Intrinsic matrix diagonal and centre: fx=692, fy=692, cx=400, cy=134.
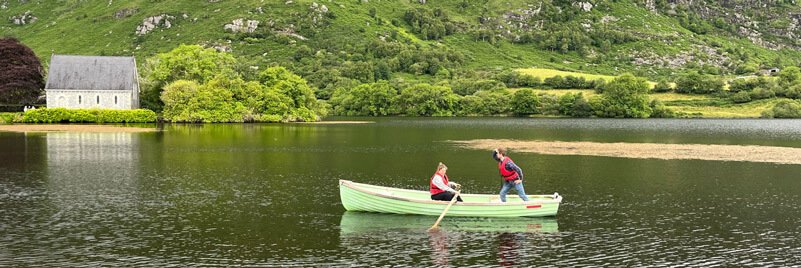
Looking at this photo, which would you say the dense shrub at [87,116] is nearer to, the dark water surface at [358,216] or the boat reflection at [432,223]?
the dark water surface at [358,216]

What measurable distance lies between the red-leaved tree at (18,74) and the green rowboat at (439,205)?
119 metres

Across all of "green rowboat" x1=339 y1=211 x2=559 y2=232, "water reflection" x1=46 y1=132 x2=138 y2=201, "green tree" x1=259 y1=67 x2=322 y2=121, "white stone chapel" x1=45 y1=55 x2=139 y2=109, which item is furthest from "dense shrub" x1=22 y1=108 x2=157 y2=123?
"green rowboat" x1=339 y1=211 x2=559 y2=232

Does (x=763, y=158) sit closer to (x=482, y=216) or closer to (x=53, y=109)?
(x=482, y=216)

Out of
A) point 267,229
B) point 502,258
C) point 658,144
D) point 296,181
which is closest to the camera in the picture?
point 502,258

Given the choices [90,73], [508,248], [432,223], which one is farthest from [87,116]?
[508,248]

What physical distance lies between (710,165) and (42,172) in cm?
5374

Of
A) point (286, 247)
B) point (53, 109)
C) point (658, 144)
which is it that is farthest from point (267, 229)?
point (53, 109)

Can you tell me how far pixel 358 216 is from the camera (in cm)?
3444

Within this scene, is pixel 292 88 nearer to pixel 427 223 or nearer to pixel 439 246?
pixel 427 223

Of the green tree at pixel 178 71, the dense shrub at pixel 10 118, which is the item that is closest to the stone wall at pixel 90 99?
the dense shrub at pixel 10 118

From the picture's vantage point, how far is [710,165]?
59.9 metres

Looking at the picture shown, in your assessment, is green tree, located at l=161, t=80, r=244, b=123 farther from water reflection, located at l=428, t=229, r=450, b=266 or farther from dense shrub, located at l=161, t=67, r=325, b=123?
water reflection, located at l=428, t=229, r=450, b=266

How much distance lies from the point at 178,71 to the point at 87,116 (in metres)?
24.6

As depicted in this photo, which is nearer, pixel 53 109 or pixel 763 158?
pixel 763 158
